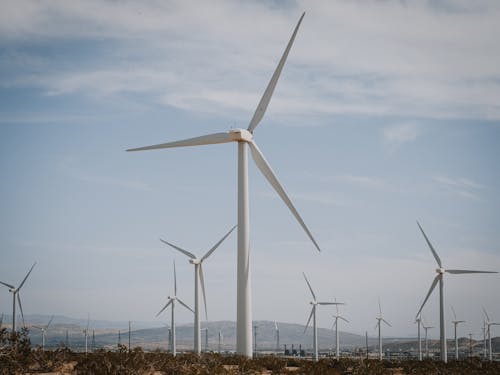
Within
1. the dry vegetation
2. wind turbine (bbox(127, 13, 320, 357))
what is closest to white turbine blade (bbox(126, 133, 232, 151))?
wind turbine (bbox(127, 13, 320, 357))

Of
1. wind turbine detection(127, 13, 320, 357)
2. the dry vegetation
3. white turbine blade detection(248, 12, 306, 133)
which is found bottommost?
the dry vegetation

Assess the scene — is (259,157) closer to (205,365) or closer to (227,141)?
(227,141)

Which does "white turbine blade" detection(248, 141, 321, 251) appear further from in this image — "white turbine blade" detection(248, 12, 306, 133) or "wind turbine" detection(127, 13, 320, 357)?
"white turbine blade" detection(248, 12, 306, 133)

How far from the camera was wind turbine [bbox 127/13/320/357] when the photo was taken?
32594 mm

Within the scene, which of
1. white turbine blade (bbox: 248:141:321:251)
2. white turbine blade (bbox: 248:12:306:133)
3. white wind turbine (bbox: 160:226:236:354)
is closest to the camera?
white turbine blade (bbox: 248:141:321:251)

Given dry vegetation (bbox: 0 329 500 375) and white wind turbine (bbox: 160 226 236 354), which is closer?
dry vegetation (bbox: 0 329 500 375)

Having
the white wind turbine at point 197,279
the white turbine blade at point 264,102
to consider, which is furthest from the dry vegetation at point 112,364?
the white wind turbine at point 197,279

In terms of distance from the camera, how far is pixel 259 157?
36594mm

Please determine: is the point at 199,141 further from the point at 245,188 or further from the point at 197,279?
the point at 197,279

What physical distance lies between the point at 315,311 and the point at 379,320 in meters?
22.5

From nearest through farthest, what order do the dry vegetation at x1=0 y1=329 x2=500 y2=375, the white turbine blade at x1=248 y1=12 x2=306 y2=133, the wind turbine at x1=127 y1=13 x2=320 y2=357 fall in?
the dry vegetation at x1=0 y1=329 x2=500 y2=375
the wind turbine at x1=127 y1=13 x2=320 y2=357
the white turbine blade at x1=248 y1=12 x2=306 y2=133

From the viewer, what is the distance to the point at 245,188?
34.1 metres

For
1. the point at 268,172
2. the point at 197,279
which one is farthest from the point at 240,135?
the point at 197,279

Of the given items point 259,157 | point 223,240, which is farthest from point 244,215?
point 223,240
